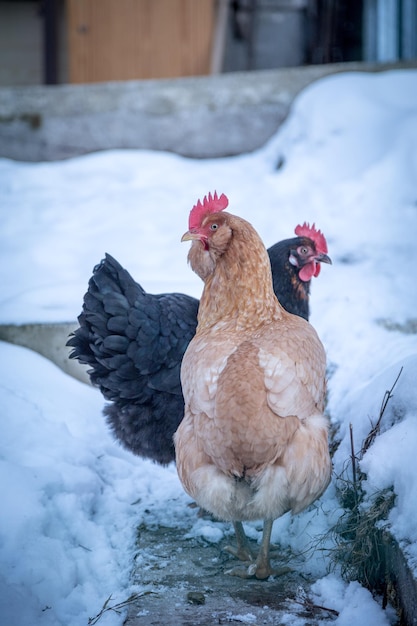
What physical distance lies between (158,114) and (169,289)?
3.05 m

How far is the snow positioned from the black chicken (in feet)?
1.13

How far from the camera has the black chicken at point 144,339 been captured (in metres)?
2.95

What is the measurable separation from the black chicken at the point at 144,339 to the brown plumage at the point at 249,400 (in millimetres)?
482

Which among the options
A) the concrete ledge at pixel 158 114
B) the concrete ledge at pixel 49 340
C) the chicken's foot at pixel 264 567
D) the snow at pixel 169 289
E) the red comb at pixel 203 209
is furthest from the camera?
the concrete ledge at pixel 158 114

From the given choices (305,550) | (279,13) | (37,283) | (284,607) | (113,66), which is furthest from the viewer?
(279,13)

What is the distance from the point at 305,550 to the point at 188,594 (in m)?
0.54

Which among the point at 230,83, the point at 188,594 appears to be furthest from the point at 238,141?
the point at 188,594

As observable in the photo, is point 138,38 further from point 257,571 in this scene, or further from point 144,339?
point 257,571

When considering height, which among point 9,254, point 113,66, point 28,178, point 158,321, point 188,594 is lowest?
point 188,594

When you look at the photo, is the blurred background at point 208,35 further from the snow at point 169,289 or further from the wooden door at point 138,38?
the snow at point 169,289

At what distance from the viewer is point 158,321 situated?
10.0ft

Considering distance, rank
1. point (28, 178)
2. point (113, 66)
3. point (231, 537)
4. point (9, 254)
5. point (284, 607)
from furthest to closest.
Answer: point (113, 66)
point (28, 178)
point (9, 254)
point (231, 537)
point (284, 607)

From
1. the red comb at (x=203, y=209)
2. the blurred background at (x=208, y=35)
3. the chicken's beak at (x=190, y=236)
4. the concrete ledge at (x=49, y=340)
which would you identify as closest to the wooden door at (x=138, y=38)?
the blurred background at (x=208, y=35)

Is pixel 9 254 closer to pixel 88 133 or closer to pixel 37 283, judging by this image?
pixel 37 283
